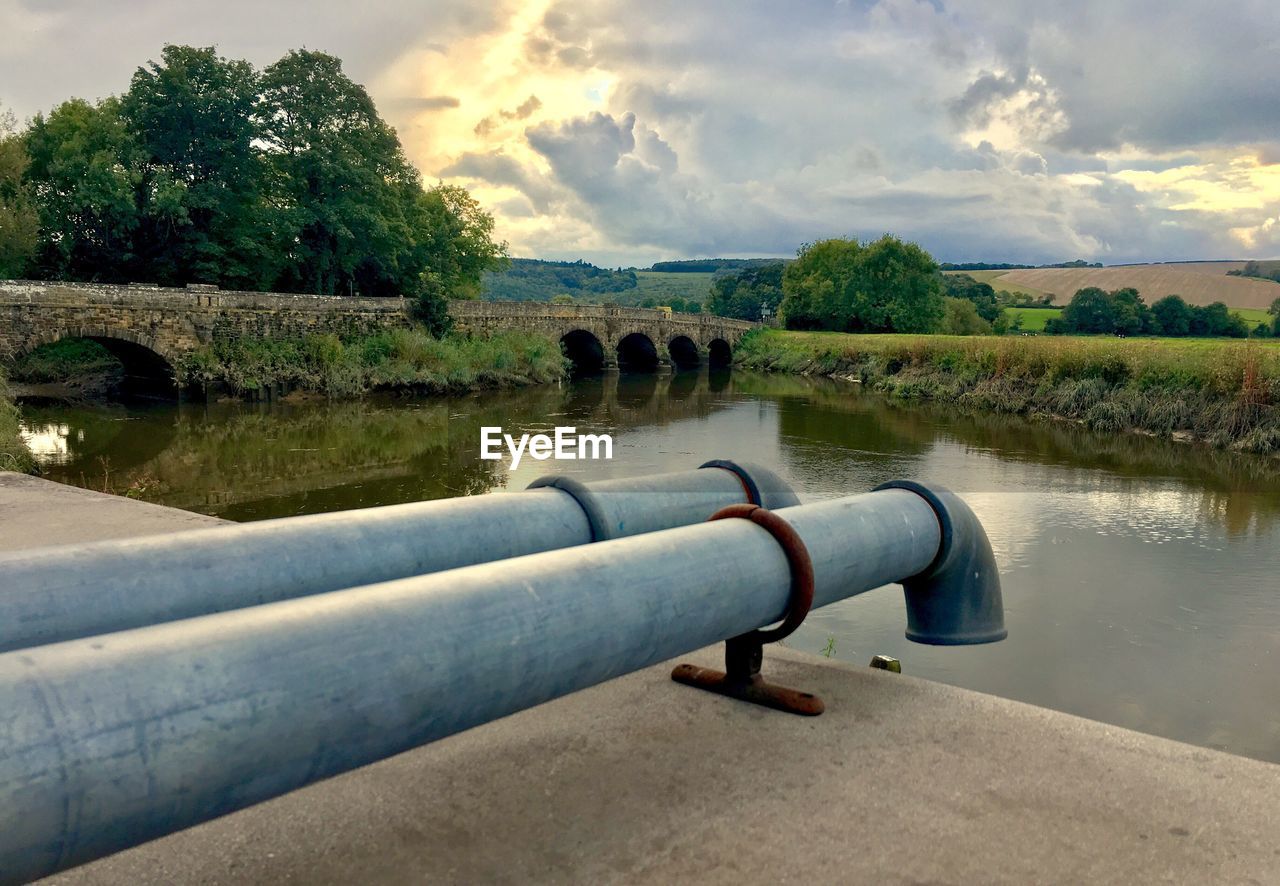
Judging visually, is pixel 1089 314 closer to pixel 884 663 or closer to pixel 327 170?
pixel 327 170

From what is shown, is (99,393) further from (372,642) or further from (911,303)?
(911,303)

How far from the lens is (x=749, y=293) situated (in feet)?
291

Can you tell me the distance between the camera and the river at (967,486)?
6586 millimetres

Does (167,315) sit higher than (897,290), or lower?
lower

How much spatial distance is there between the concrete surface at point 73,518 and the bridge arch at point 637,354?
37.8 meters

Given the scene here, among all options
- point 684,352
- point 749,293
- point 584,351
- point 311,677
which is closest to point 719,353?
point 684,352

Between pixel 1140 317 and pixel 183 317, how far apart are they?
55.6m

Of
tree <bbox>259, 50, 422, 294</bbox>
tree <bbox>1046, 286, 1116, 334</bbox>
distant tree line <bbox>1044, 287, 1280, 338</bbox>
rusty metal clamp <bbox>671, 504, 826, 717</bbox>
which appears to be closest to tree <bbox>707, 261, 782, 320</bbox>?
tree <bbox>1046, 286, 1116, 334</bbox>

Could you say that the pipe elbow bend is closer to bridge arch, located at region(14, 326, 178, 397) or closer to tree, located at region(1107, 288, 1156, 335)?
bridge arch, located at region(14, 326, 178, 397)

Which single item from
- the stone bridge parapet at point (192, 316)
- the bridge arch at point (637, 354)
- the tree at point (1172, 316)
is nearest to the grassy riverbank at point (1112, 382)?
the stone bridge parapet at point (192, 316)

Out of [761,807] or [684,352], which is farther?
[684,352]

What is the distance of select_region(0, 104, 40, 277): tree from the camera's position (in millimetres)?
26453

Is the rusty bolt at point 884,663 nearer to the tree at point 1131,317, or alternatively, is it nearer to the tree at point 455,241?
the tree at point 455,241

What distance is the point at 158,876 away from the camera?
260 cm
